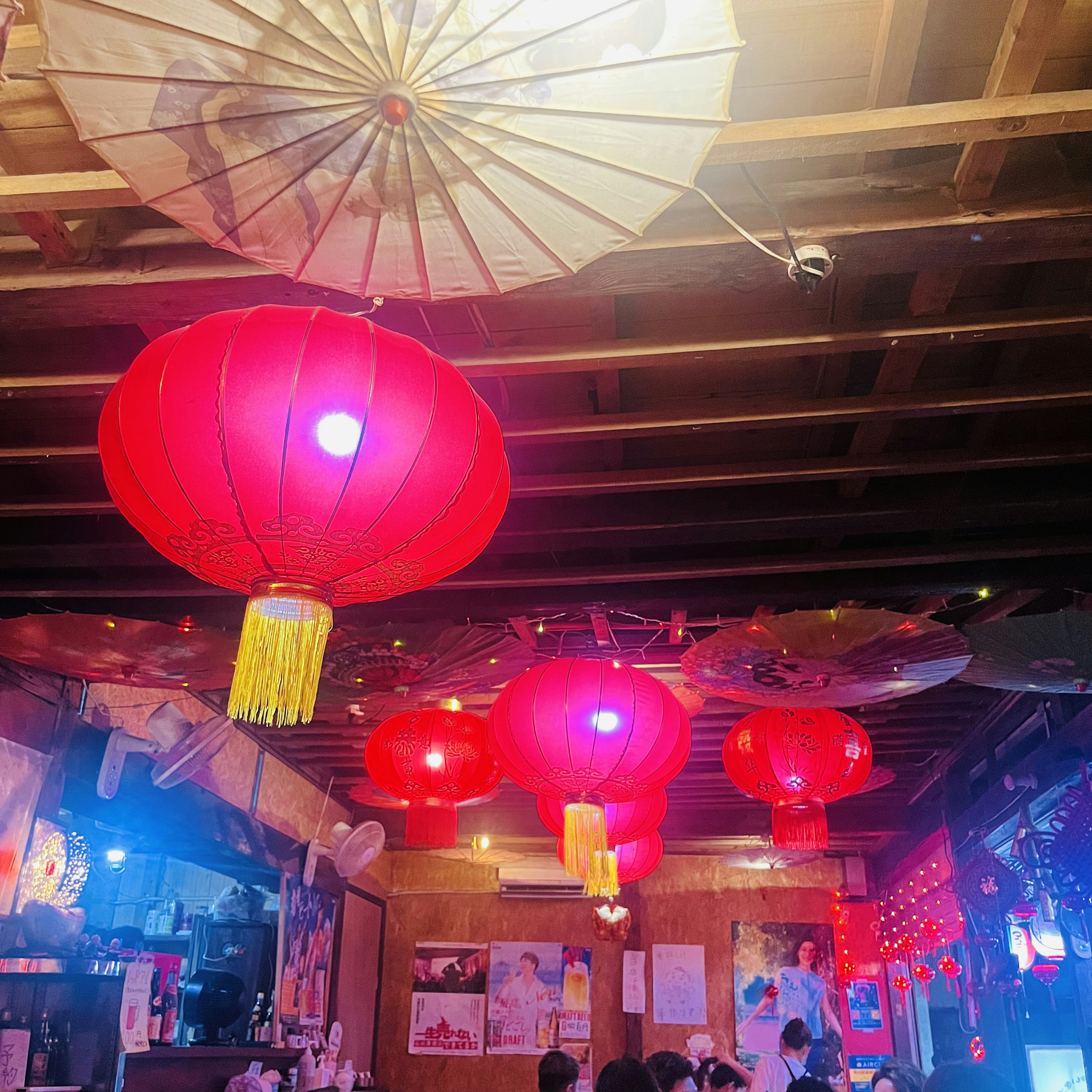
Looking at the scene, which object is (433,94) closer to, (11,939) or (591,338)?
(591,338)

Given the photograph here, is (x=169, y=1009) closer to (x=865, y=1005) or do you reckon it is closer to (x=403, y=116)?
(x=403, y=116)

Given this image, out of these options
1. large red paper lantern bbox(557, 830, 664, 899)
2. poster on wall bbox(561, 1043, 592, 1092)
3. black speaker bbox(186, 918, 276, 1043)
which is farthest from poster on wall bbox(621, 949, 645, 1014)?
black speaker bbox(186, 918, 276, 1043)

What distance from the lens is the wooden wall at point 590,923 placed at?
8867 mm

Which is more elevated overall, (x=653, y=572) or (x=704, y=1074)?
(x=653, y=572)

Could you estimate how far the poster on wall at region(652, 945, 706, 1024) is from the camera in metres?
8.95

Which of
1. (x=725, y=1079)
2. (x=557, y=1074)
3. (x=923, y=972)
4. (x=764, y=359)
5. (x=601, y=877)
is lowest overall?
(x=725, y=1079)

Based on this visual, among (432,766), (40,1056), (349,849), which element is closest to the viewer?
(40,1056)

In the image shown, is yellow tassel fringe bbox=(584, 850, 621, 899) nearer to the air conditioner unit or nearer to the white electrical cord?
the white electrical cord

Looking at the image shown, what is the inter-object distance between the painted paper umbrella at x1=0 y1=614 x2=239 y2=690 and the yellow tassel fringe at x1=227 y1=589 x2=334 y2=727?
79.9 inches

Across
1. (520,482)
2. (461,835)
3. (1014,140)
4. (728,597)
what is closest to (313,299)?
(520,482)

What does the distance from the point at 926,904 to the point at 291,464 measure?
23.8ft

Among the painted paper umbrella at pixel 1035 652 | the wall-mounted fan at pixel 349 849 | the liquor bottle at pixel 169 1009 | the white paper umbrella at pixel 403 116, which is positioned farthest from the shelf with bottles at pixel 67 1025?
the painted paper umbrella at pixel 1035 652

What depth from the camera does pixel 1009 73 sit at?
1.89 metres

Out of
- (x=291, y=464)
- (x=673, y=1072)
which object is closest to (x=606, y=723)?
(x=291, y=464)
